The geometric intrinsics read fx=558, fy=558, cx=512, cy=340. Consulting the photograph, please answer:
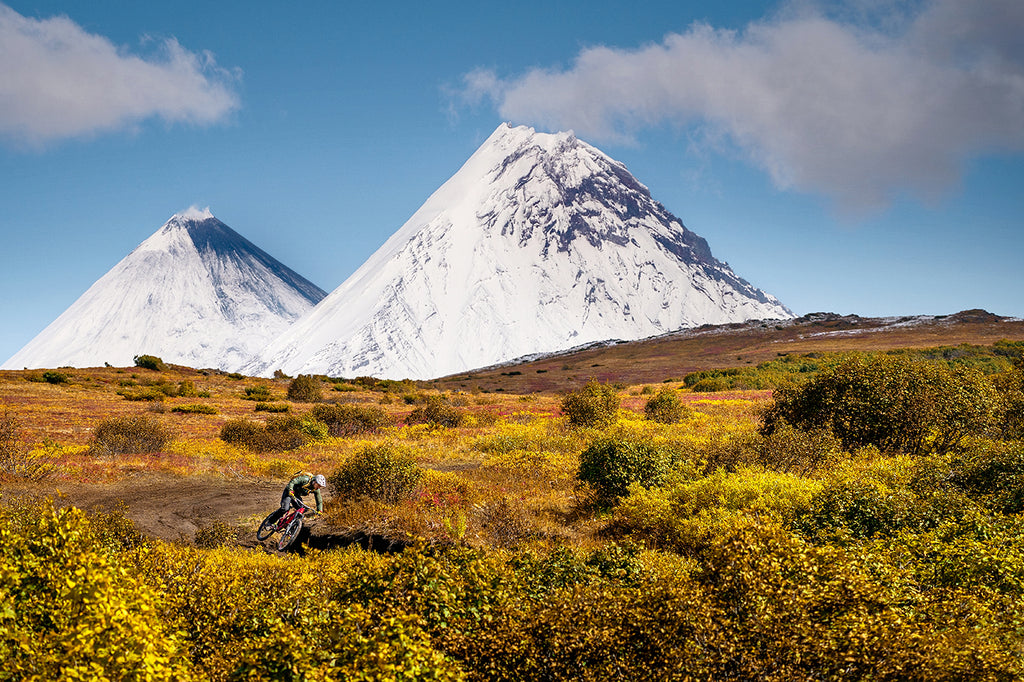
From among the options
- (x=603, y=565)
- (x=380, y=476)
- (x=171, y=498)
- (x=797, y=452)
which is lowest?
(x=171, y=498)

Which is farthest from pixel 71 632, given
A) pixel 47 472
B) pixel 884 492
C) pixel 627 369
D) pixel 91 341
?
pixel 91 341

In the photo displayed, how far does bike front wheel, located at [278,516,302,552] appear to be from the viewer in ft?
45.0

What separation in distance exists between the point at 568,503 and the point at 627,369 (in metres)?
72.2

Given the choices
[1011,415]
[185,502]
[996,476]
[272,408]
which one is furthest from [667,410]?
[272,408]

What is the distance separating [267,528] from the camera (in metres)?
14.3

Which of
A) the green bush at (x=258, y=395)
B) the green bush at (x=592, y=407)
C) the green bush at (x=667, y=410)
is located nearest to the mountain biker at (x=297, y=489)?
the green bush at (x=592, y=407)

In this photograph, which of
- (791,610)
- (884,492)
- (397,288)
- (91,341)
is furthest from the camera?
(91,341)

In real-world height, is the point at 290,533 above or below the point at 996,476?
below

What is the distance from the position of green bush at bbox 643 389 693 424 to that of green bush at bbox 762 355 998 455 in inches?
467

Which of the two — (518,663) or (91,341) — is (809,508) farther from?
(91,341)

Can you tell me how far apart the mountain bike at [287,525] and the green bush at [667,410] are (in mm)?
22371

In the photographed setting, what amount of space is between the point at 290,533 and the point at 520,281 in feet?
451

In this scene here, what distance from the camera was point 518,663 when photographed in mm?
5582

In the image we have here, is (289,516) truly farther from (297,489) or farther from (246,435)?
(246,435)
